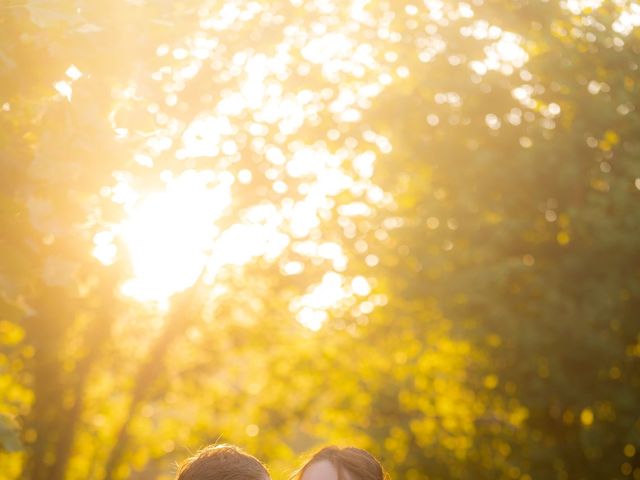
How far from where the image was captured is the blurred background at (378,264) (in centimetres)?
1576

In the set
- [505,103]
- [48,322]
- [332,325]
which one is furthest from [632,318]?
[48,322]

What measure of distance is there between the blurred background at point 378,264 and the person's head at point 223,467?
810 centimetres

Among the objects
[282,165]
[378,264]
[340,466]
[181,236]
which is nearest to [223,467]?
[340,466]

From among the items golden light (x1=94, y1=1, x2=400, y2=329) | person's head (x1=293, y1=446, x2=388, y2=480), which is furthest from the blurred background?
person's head (x1=293, y1=446, x2=388, y2=480)

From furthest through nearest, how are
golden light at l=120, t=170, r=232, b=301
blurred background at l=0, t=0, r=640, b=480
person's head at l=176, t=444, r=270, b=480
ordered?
golden light at l=120, t=170, r=232, b=301 → blurred background at l=0, t=0, r=640, b=480 → person's head at l=176, t=444, r=270, b=480

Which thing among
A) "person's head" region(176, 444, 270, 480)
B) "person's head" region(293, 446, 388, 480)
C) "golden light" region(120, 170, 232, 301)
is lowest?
"golden light" region(120, 170, 232, 301)

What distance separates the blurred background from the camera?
620 inches

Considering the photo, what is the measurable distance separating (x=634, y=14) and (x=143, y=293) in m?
9.96

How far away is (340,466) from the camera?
14.3 ft

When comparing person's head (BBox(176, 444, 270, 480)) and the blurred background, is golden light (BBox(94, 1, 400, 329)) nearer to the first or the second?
the blurred background

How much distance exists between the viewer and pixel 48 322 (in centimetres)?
1839

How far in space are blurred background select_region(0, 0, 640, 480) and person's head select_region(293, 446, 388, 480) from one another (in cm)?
790

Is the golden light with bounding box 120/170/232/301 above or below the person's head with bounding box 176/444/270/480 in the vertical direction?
below

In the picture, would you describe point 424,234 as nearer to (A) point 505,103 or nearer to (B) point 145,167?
(A) point 505,103
